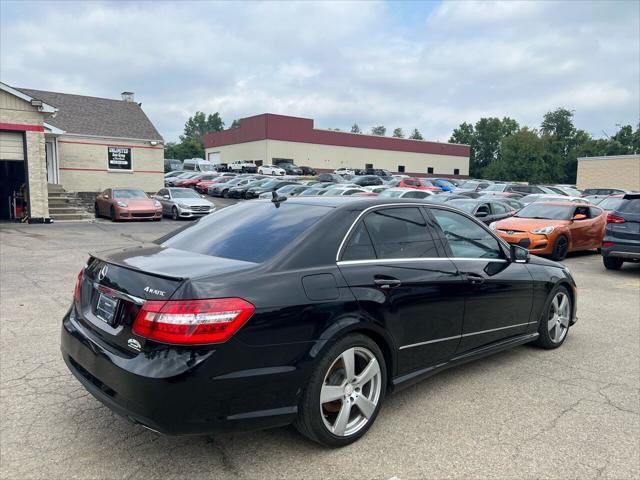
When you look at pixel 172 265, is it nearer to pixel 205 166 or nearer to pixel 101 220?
pixel 101 220

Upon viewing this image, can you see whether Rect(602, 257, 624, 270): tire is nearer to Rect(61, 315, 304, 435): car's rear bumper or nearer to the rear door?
the rear door

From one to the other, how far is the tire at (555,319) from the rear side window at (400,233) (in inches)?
76.6

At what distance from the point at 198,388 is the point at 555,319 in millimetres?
4129

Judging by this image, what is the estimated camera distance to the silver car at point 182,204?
23.0 metres

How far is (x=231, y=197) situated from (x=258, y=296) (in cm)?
3315

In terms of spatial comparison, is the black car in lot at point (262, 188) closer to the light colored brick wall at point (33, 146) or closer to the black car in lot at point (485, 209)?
the light colored brick wall at point (33, 146)

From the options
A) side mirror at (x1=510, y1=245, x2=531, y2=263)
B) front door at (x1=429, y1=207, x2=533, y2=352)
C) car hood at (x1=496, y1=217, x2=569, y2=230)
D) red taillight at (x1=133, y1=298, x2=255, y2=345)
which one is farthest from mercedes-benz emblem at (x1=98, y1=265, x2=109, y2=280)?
car hood at (x1=496, y1=217, x2=569, y2=230)

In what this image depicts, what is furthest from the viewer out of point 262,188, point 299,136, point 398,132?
point 398,132

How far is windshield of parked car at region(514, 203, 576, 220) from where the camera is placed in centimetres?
1309

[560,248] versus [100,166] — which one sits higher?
[100,166]

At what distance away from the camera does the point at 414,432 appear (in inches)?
140

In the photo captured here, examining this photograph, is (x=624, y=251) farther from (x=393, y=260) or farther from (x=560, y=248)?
(x=393, y=260)

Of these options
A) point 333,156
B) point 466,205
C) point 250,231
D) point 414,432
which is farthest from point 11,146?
point 333,156

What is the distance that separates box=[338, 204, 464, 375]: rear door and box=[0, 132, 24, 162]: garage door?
19.4 meters
